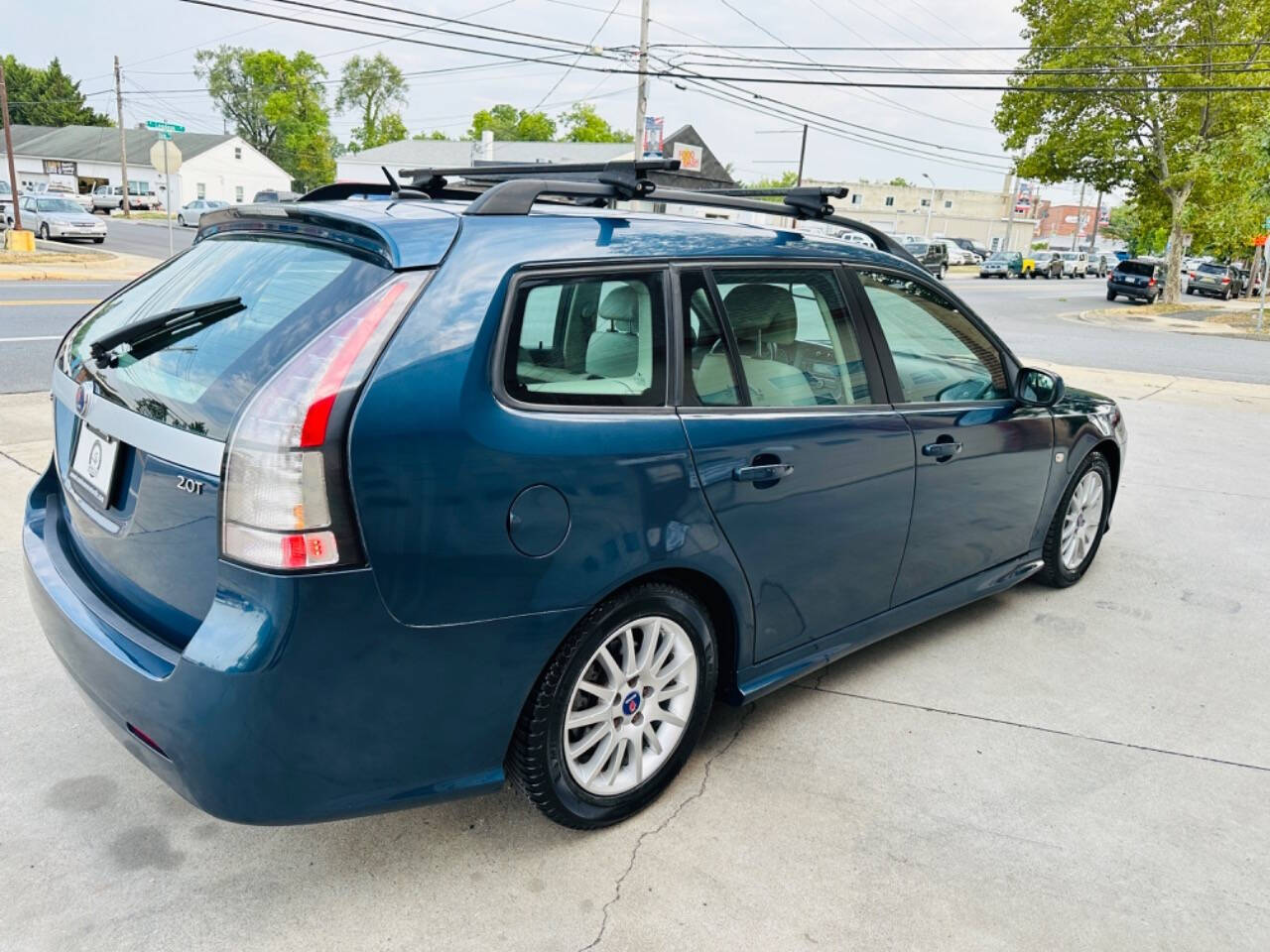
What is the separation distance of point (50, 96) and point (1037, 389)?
381ft

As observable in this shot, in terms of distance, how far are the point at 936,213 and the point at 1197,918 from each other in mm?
113580

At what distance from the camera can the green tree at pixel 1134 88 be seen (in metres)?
28.9

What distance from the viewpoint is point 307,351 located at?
A: 6.81 ft

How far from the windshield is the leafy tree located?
76.1 metres

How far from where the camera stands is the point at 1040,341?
19.2 metres

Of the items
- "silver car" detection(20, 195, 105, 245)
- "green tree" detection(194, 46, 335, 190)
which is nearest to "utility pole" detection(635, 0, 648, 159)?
"silver car" detection(20, 195, 105, 245)

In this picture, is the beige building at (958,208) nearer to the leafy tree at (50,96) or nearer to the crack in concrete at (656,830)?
the leafy tree at (50,96)

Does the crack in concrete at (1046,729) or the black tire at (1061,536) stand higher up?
the black tire at (1061,536)

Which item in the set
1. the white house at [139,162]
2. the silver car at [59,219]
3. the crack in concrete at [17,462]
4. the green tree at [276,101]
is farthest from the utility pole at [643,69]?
the green tree at [276,101]

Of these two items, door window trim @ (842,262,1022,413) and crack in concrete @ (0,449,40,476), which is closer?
door window trim @ (842,262,1022,413)

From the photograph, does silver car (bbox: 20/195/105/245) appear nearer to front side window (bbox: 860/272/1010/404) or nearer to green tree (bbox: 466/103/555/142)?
front side window (bbox: 860/272/1010/404)

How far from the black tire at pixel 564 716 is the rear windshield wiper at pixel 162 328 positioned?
3.92 ft

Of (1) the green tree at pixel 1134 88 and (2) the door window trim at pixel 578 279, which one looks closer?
(2) the door window trim at pixel 578 279

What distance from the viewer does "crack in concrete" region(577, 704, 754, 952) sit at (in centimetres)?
233
